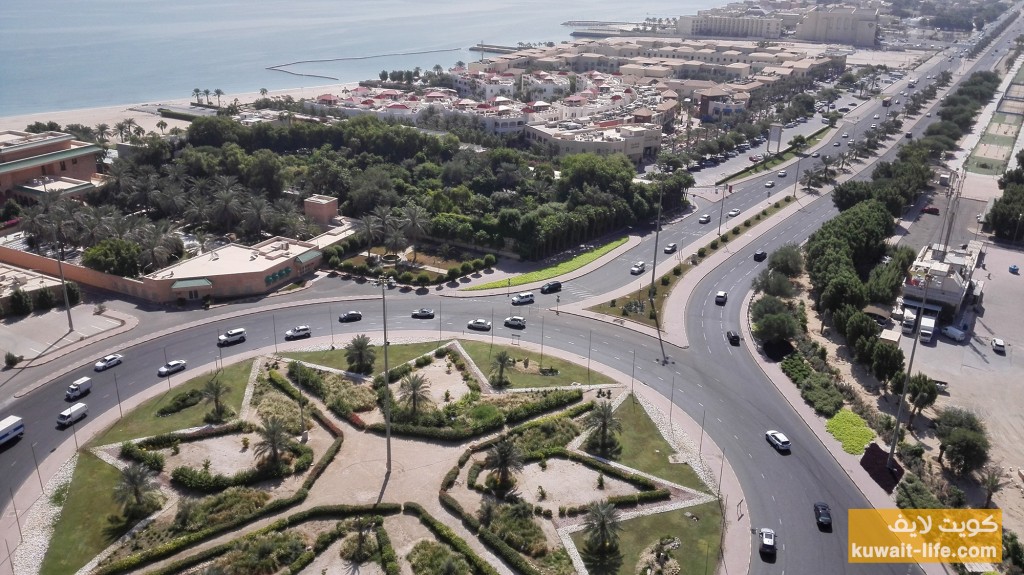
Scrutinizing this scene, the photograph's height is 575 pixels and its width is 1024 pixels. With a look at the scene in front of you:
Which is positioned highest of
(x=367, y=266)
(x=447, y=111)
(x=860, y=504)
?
(x=447, y=111)

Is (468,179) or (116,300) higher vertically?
(468,179)

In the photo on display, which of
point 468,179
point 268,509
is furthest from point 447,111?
point 268,509

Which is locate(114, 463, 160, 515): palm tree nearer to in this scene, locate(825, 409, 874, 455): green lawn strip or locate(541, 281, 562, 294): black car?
locate(541, 281, 562, 294): black car

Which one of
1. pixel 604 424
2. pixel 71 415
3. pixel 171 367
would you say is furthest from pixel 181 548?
pixel 604 424

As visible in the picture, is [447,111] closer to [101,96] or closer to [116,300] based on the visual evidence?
[116,300]

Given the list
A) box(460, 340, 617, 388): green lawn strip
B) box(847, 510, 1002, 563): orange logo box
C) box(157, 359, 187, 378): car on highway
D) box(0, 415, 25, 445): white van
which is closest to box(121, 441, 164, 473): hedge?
box(0, 415, 25, 445): white van

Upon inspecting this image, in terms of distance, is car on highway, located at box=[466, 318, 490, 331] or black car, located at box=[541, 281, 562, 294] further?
black car, located at box=[541, 281, 562, 294]
